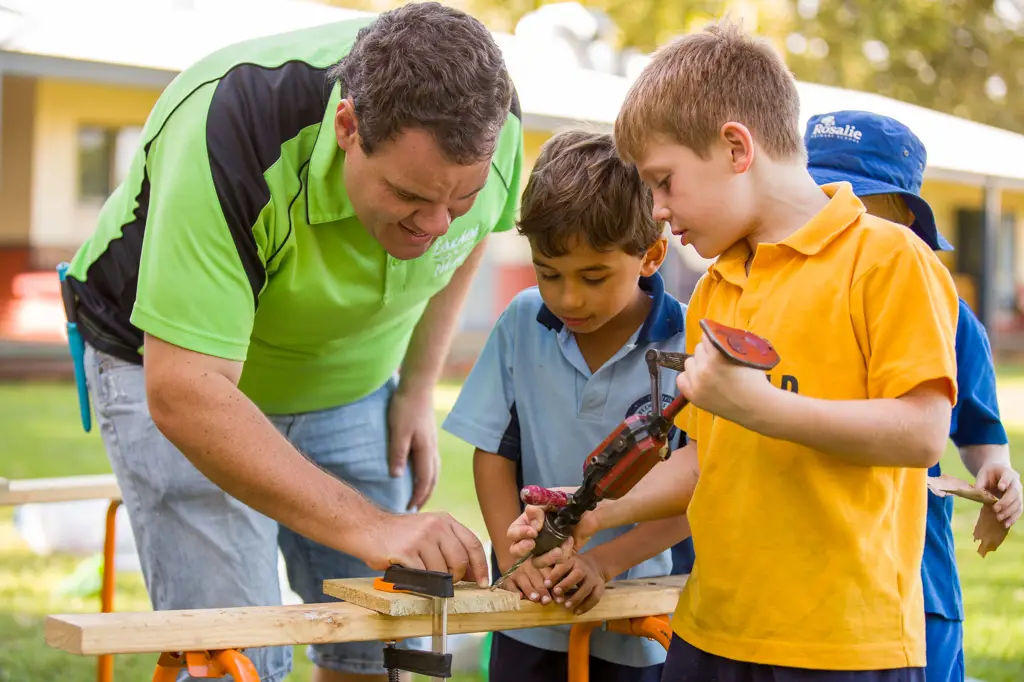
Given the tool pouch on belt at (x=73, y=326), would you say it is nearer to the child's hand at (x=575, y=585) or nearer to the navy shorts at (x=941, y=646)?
the child's hand at (x=575, y=585)

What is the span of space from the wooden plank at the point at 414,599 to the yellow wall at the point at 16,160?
574 inches

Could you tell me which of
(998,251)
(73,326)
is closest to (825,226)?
(73,326)

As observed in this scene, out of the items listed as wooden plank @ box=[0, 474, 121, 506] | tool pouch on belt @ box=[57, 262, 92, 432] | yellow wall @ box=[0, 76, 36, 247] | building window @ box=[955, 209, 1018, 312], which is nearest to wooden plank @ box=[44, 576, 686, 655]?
tool pouch on belt @ box=[57, 262, 92, 432]

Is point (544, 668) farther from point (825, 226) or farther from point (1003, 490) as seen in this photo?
point (825, 226)

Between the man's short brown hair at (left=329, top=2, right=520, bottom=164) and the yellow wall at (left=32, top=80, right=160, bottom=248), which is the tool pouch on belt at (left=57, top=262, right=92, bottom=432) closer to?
the man's short brown hair at (left=329, top=2, right=520, bottom=164)

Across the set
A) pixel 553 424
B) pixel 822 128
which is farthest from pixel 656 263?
pixel 822 128

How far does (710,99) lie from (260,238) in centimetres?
86

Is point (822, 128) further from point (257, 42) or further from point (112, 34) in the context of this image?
point (112, 34)

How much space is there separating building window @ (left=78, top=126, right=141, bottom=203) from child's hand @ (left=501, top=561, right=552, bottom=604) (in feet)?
48.5

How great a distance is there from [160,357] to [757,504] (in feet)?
3.52

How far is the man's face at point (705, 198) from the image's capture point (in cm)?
188

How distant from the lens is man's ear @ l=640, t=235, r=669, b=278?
251 centimetres

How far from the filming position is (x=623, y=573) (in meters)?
2.58

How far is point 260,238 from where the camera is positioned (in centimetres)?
218
